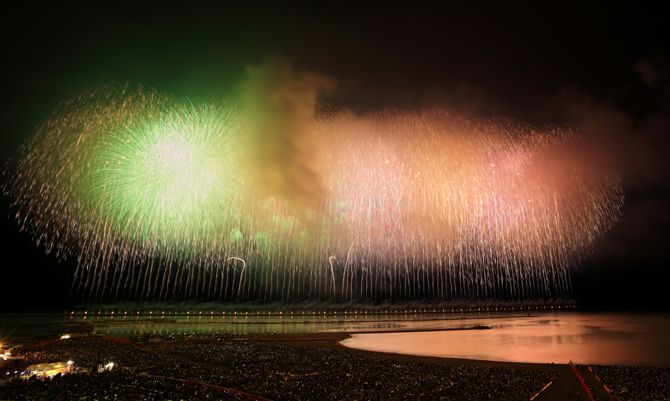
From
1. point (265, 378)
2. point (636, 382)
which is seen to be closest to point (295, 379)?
point (265, 378)

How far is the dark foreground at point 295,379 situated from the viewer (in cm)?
Result: 2192

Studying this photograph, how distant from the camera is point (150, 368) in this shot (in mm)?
29672

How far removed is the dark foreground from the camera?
71.9 feet

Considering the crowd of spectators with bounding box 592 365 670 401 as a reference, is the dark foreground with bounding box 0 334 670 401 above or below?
below

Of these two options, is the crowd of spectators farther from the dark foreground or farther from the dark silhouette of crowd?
the dark silhouette of crowd

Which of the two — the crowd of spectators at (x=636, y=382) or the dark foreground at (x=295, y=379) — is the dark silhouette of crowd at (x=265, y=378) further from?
the crowd of spectators at (x=636, y=382)

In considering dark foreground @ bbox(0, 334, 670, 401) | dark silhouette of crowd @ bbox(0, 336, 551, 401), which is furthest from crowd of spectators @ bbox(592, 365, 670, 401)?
dark silhouette of crowd @ bbox(0, 336, 551, 401)

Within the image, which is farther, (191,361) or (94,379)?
(191,361)

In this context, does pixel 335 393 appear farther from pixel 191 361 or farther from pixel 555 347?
pixel 555 347

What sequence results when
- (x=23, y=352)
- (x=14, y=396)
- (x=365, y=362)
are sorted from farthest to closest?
(x=23, y=352)
(x=365, y=362)
(x=14, y=396)

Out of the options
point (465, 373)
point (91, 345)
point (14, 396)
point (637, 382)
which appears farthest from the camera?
point (91, 345)

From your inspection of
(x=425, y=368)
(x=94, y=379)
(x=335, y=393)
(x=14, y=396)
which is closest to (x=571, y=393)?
(x=425, y=368)

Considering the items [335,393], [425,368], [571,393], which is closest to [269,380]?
[335,393]

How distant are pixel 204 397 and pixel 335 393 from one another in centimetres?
705
